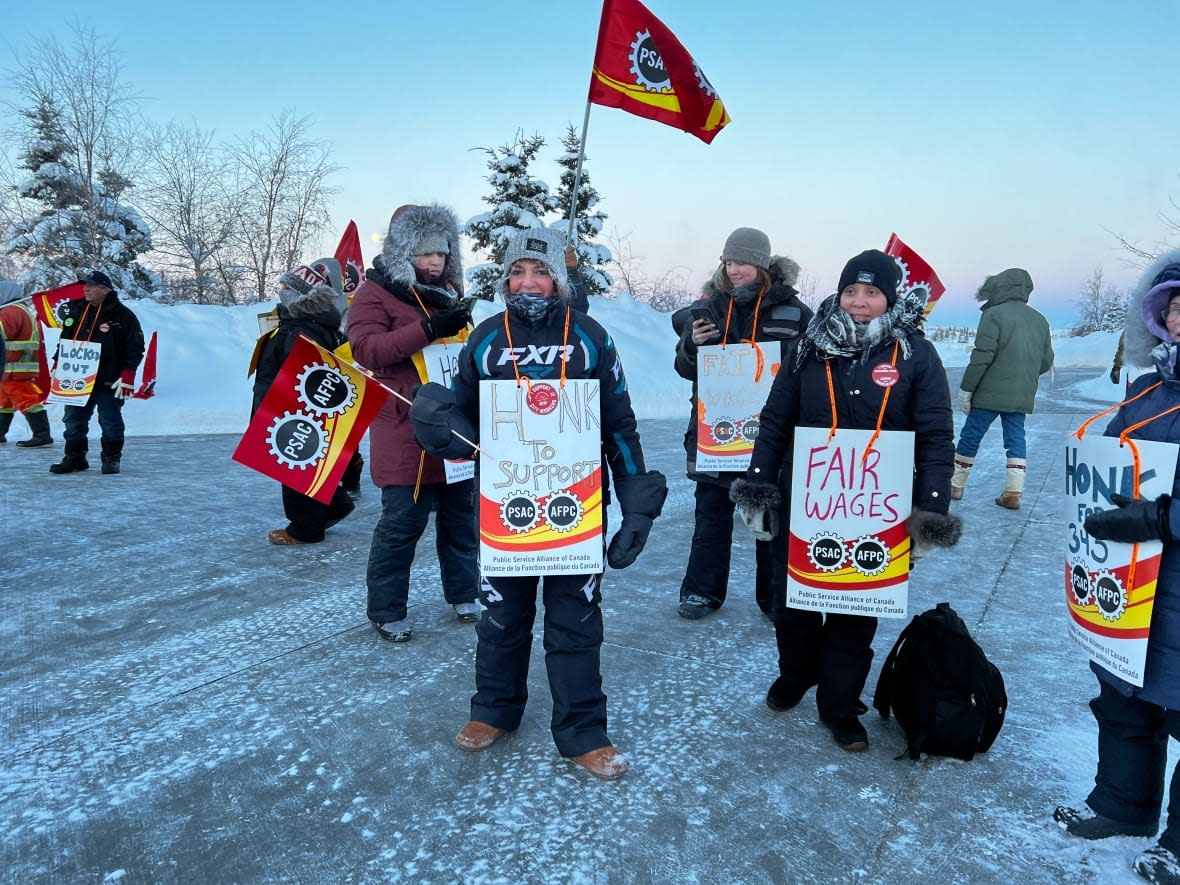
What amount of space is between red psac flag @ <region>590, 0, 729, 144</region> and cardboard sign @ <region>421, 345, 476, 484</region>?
7.73 ft

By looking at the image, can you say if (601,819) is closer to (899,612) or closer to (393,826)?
(393,826)

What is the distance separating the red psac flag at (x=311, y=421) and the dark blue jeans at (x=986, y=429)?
5.29 metres

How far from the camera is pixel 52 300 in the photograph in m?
9.10

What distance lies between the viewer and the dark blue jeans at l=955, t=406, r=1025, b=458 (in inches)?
281

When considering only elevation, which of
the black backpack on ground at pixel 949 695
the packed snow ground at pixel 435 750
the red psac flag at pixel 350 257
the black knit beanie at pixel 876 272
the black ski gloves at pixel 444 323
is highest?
the red psac flag at pixel 350 257

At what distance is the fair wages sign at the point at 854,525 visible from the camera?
2832mm

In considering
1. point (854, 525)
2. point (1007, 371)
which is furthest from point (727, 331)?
point (1007, 371)

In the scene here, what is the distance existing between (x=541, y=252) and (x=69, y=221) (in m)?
20.0

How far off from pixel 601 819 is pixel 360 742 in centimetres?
99

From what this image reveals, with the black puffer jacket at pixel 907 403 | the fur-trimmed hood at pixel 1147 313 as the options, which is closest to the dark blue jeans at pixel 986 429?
the black puffer jacket at pixel 907 403

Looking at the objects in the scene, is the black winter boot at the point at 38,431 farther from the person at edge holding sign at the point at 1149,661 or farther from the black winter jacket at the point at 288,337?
the person at edge holding sign at the point at 1149,661

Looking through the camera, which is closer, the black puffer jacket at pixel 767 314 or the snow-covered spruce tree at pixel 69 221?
the black puffer jacket at pixel 767 314

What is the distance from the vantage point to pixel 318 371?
15.7 ft

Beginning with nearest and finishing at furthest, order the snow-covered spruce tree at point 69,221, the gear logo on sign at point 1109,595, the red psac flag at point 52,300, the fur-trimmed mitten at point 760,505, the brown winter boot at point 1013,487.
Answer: the gear logo on sign at point 1109,595, the fur-trimmed mitten at point 760,505, the brown winter boot at point 1013,487, the red psac flag at point 52,300, the snow-covered spruce tree at point 69,221
